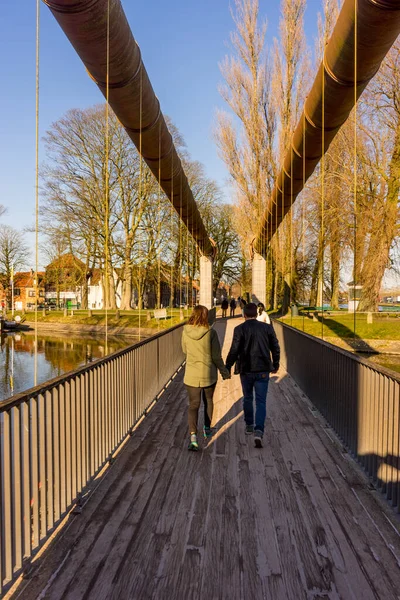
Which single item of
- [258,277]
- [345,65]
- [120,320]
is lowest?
[120,320]

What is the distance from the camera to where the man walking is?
14.6ft

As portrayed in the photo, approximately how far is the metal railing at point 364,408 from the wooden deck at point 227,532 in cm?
17

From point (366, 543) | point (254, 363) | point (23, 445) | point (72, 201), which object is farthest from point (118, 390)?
point (72, 201)

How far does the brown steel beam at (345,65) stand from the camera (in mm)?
4305

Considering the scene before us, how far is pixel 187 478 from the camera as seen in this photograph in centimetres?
359

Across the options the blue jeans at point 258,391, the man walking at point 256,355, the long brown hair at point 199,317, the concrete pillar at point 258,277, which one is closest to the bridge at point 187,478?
the blue jeans at point 258,391

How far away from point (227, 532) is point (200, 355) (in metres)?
1.76

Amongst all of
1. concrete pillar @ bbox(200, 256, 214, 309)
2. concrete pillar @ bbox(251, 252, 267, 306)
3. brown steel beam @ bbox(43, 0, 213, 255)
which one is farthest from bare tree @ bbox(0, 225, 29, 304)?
brown steel beam @ bbox(43, 0, 213, 255)

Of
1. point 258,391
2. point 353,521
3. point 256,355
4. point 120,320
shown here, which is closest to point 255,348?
point 256,355

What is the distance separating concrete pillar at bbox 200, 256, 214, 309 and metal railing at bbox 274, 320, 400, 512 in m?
15.0

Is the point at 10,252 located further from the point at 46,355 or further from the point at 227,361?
the point at 227,361

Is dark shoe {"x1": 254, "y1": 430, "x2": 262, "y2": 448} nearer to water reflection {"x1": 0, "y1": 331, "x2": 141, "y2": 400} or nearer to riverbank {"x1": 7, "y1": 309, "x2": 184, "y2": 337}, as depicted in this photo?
water reflection {"x1": 0, "y1": 331, "x2": 141, "y2": 400}

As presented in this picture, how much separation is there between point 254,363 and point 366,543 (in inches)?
80.5

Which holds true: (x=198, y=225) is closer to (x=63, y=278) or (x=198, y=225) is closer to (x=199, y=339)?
(x=199, y=339)
